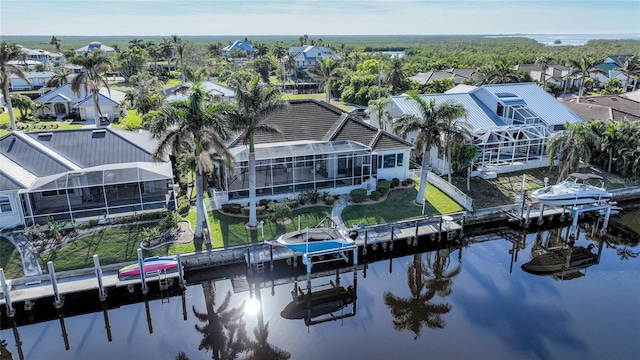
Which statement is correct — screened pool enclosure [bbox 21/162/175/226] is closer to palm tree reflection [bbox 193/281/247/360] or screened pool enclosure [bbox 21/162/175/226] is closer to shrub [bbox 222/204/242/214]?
shrub [bbox 222/204/242/214]

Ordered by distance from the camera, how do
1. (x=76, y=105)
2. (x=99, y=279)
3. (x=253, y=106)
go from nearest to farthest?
(x=99, y=279), (x=253, y=106), (x=76, y=105)

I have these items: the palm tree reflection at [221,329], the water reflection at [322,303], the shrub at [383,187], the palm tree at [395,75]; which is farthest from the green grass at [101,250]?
the palm tree at [395,75]

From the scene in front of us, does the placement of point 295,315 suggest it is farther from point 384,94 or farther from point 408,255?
point 384,94

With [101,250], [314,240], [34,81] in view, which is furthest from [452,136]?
[34,81]

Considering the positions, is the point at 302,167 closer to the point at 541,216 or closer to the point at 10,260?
the point at 541,216

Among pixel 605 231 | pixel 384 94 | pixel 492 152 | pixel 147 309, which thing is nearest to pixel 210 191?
pixel 147 309

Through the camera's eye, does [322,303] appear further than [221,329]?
Yes

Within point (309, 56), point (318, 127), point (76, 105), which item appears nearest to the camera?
point (318, 127)

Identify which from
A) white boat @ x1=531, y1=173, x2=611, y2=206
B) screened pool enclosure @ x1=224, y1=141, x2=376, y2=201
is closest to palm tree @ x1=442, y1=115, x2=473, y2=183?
screened pool enclosure @ x1=224, y1=141, x2=376, y2=201
